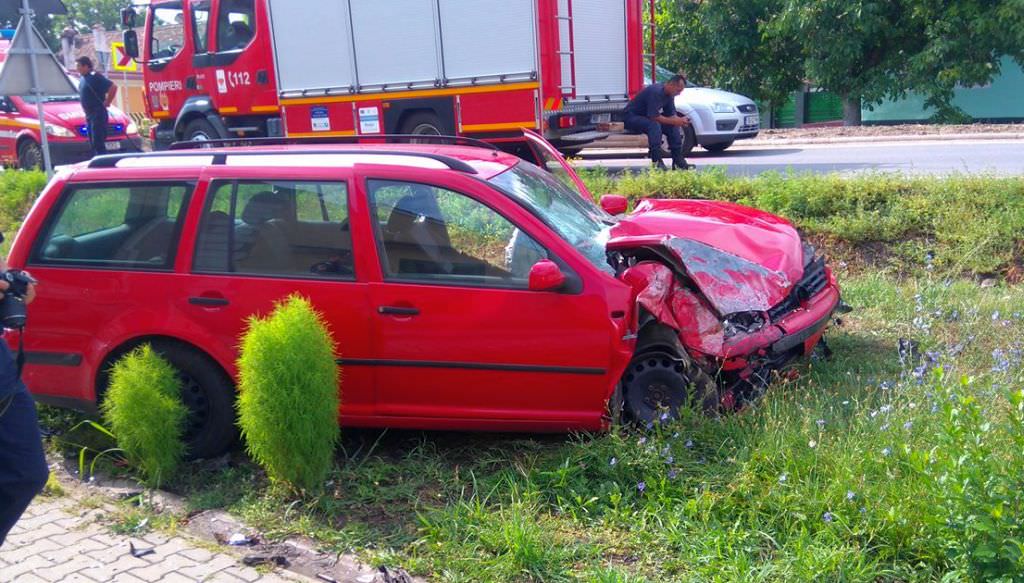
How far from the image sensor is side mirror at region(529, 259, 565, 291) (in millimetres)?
4578

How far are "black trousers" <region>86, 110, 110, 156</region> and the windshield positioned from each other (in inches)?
461

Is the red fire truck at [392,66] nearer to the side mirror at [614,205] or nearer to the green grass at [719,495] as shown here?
the side mirror at [614,205]

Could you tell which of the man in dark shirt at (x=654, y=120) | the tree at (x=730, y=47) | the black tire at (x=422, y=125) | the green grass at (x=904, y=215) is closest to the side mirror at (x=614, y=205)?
the green grass at (x=904, y=215)

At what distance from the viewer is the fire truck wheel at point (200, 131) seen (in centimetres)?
1539

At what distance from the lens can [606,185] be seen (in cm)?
1003

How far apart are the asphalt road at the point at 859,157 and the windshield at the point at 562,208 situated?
6.42 m

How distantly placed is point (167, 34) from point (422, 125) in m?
4.86

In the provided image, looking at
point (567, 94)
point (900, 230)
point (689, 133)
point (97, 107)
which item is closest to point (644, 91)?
point (567, 94)

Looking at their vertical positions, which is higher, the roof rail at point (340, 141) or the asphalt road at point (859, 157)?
the roof rail at point (340, 141)

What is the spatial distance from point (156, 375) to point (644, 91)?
32.3 ft

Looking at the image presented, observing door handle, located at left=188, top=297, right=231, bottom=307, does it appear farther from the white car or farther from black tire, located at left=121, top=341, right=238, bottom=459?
the white car

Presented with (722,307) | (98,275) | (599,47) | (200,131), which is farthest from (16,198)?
(722,307)

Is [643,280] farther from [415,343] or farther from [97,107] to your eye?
[97,107]

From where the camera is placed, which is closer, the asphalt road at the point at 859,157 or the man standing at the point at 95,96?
the asphalt road at the point at 859,157
